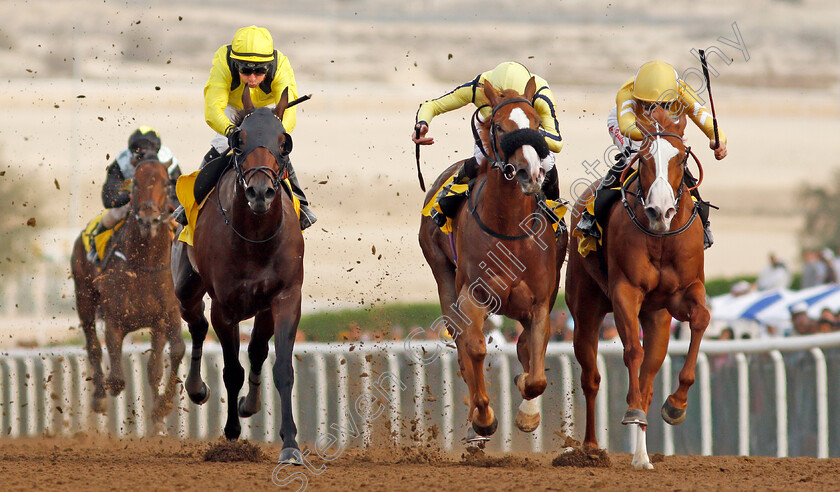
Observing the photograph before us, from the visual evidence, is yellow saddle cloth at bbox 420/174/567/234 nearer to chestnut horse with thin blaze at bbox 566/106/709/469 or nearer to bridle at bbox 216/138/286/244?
chestnut horse with thin blaze at bbox 566/106/709/469

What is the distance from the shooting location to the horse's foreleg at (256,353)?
Answer: 793cm

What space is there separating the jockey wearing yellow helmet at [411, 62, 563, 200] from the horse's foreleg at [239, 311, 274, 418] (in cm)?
157

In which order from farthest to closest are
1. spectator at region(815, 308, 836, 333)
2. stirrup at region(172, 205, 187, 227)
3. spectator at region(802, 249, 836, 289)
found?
1. spectator at region(802, 249, 836, 289)
2. spectator at region(815, 308, 836, 333)
3. stirrup at region(172, 205, 187, 227)

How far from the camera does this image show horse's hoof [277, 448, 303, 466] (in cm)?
667

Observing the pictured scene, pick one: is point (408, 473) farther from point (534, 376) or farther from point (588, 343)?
point (588, 343)

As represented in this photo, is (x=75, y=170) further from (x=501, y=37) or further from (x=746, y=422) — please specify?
(x=746, y=422)

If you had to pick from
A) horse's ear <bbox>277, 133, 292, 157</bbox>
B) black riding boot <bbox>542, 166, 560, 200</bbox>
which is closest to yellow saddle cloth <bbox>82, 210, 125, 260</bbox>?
horse's ear <bbox>277, 133, 292, 157</bbox>

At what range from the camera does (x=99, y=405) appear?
10281mm

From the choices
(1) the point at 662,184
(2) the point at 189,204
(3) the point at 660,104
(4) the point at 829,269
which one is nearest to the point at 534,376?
(1) the point at 662,184

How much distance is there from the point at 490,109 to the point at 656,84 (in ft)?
3.25

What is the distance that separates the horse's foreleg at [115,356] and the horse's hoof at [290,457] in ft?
11.6

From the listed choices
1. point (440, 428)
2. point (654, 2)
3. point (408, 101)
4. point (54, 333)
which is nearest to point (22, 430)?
point (440, 428)

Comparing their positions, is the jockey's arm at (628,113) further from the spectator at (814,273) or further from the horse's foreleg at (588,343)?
the spectator at (814,273)

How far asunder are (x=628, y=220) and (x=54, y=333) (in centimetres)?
2443
